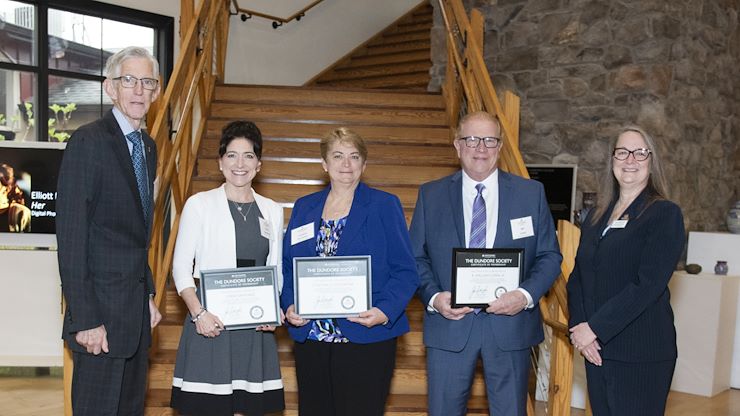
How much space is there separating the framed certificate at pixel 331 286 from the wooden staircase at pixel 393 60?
6.24 meters

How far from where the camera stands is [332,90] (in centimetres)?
603

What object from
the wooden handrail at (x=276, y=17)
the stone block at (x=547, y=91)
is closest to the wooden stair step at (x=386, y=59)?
the wooden handrail at (x=276, y=17)

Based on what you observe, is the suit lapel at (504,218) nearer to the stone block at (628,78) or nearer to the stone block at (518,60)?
the stone block at (628,78)

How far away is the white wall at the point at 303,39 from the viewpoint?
8.07m

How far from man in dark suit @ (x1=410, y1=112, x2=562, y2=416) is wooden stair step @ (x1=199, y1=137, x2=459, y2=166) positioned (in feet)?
8.49

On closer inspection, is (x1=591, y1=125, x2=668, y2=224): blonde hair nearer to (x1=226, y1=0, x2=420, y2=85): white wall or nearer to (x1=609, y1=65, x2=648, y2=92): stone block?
(x1=609, y1=65, x2=648, y2=92): stone block

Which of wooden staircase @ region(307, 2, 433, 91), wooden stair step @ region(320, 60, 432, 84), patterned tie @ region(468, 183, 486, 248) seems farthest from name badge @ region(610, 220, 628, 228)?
wooden stair step @ region(320, 60, 432, 84)

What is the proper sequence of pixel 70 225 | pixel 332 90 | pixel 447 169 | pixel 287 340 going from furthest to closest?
pixel 332 90
pixel 447 169
pixel 287 340
pixel 70 225

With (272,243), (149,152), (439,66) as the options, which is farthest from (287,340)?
(439,66)

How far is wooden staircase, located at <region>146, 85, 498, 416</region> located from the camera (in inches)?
158

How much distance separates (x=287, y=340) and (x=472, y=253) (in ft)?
6.22

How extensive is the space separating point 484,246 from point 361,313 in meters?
0.52

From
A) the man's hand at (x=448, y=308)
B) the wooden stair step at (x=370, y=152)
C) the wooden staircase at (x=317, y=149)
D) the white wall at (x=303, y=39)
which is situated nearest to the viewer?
the man's hand at (x=448, y=308)

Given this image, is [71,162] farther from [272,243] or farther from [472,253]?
[472,253]
